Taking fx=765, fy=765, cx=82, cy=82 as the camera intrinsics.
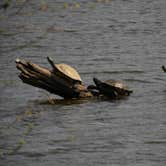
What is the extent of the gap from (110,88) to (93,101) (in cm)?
44

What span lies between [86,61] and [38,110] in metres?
5.26

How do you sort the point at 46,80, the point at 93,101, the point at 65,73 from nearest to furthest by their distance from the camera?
the point at 65,73 < the point at 46,80 < the point at 93,101

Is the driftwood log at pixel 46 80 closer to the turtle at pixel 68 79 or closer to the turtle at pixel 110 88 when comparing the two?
the turtle at pixel 68 79

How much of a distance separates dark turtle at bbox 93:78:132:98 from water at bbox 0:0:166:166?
0.83ft

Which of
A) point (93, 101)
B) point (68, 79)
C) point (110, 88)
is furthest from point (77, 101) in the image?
point (110, 88)

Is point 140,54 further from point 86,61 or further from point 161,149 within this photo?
point 161,149

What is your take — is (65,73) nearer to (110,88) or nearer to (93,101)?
(93,101)

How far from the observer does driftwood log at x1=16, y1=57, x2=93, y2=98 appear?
49.1 feet

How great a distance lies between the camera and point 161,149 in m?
11.8

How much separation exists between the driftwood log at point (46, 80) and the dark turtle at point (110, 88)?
42 centimetres

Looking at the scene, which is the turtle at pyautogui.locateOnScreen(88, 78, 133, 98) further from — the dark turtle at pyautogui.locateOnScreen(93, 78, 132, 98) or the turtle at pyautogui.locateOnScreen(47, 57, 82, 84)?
the turtle at pyautogui.locateOnScreen(47, 57, 82, 84)

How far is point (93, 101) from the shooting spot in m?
15.3

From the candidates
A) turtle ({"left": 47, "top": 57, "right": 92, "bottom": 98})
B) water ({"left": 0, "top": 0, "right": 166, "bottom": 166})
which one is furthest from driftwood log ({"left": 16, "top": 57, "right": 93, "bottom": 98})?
water ({"left": 0, "top": 0, "right": 166, "bottom": 166})

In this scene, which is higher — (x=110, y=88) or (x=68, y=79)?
(x=68, y=79)
